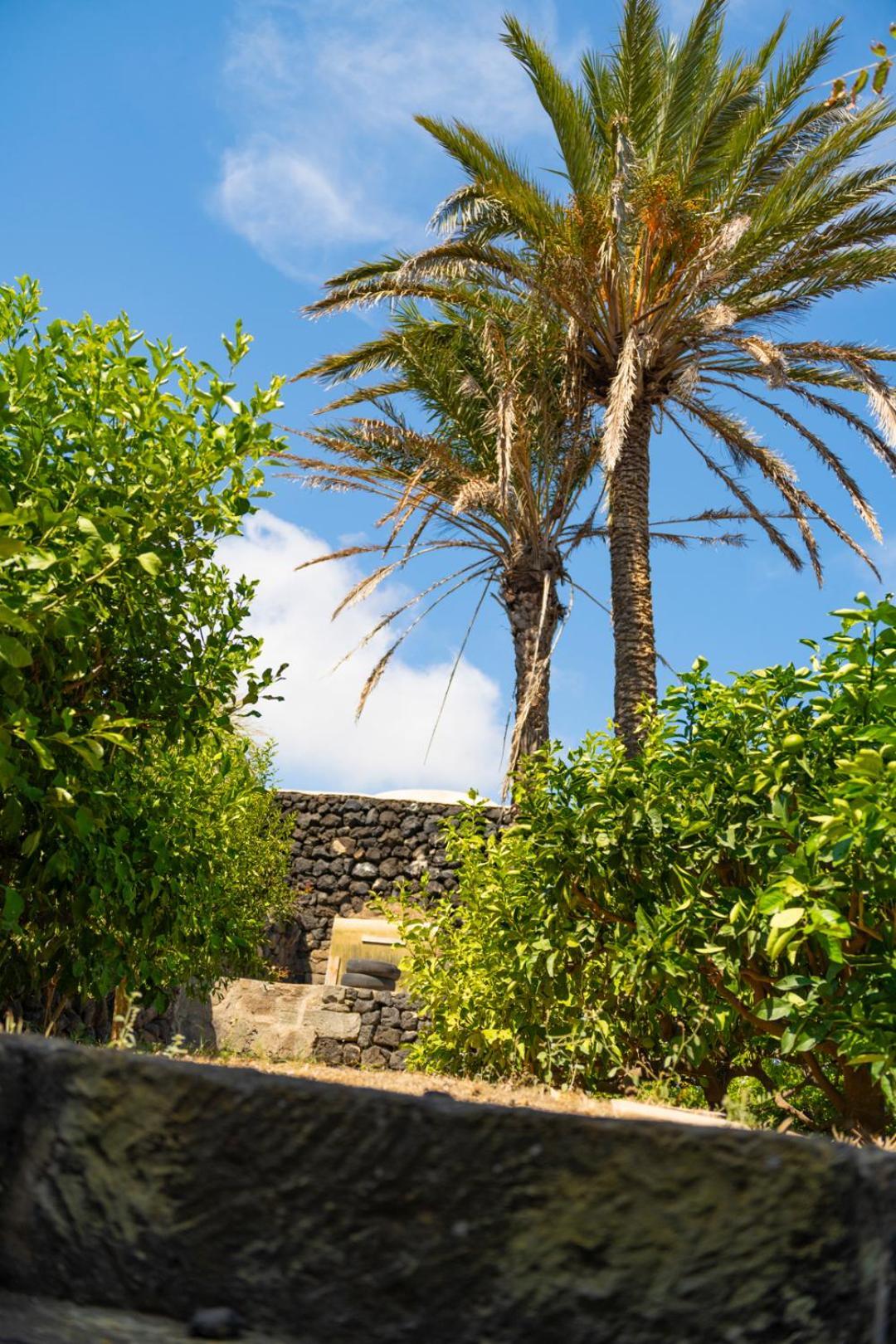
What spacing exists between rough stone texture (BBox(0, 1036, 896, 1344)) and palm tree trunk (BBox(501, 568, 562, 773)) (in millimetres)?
10116

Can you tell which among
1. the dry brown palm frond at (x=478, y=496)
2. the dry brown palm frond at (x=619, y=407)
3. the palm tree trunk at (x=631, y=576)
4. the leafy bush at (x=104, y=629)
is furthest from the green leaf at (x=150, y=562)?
the dry brown palm frond at (x=478, y=496)

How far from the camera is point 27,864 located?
452 cm

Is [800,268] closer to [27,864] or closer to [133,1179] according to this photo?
[27,864]

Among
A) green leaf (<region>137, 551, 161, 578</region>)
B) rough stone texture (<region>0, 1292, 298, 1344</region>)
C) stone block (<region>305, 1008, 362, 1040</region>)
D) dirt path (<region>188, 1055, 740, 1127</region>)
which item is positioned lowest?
stone block (<region>305, 1008, 362, 1040</region>)

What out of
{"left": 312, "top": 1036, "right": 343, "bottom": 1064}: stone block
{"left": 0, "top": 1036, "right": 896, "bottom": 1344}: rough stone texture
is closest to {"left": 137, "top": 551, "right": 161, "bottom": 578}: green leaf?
{"left": 0, "top": 1036, "right": 896, "bottom": 1344}: rough stone texture

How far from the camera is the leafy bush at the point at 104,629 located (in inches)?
148

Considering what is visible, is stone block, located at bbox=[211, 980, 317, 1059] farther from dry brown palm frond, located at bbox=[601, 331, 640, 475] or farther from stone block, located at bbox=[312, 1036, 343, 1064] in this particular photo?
dry brown palm frond, located at bbox=[601, 331, 640, 475]

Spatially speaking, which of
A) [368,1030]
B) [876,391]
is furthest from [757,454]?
[368,1030]

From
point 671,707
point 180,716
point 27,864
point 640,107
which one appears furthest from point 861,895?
point 640,107

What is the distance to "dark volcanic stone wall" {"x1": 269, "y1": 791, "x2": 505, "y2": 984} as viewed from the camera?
1612 cm

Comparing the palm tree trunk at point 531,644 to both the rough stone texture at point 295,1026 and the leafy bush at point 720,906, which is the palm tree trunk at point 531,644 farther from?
the leafy bush at point 720,906

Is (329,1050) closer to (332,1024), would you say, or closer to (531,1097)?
(332,1024)

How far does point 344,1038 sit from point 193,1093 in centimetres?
1071

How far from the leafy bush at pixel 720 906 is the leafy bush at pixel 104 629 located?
1.70m
